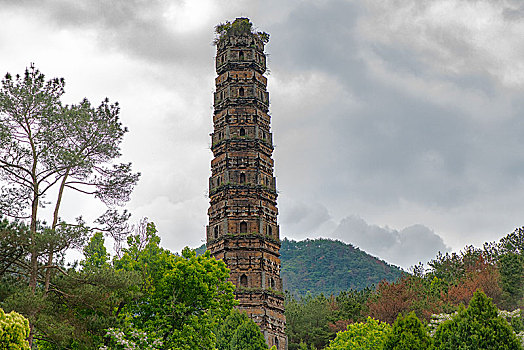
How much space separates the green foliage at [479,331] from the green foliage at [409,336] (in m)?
1.65

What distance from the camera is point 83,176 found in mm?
25969

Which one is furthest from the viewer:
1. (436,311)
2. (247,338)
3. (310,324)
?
(310,324)

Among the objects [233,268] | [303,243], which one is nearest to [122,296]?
[233,268]

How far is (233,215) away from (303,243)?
115m

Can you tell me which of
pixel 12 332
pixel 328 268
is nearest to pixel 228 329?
pixel 12 332

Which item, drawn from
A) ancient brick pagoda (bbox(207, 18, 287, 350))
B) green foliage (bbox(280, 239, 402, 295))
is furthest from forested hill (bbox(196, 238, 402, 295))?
ancient brick pagoda (bbox(207, 18, 287, 350))

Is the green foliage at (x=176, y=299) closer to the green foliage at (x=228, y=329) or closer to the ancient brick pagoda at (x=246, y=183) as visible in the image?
the green foliage at (x=228, y=329)

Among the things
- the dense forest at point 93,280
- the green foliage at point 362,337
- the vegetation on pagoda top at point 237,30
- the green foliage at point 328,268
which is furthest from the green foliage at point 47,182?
the green foliage at point 328,268

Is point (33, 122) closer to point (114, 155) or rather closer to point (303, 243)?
point (114, 155)

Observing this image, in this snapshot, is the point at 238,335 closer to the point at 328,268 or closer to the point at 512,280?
the point at 512,280

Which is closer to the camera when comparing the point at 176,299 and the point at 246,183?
the point at 176,299

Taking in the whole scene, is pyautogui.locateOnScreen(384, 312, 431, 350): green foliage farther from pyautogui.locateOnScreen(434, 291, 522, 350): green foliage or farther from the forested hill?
the forested hill

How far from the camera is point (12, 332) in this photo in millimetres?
18422

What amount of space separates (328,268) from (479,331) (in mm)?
127362
